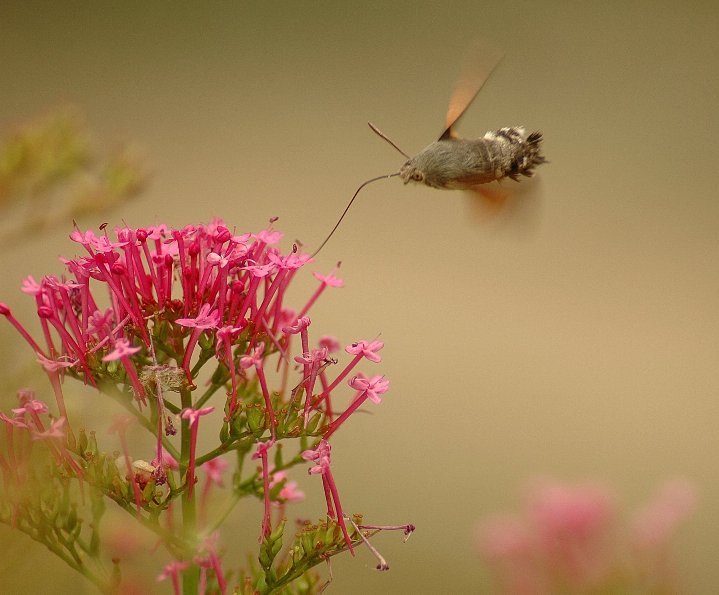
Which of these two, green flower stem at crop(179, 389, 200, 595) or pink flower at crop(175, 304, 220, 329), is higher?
pink flower at crop(175, 304, 220, 329)

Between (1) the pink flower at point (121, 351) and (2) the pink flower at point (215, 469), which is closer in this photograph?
(1) the pink flower at point (121, 351)

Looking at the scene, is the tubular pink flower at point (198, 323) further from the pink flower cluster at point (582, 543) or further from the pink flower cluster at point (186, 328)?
the pink flower cluster at point (582, 543)

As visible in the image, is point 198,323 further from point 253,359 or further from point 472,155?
point 472,155

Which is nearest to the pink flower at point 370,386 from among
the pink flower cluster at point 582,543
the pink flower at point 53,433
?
the pink flower at point 53,433

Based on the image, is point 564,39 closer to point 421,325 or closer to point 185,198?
point 421,325

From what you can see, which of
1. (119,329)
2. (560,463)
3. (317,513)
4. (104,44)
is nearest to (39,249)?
(104,44)

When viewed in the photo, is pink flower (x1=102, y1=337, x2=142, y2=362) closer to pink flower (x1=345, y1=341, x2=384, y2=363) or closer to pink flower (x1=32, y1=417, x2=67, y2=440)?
pink flower (x1=32, y1=417, x2=67, y2=440)

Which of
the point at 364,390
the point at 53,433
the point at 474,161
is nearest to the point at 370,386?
the point at 364,390

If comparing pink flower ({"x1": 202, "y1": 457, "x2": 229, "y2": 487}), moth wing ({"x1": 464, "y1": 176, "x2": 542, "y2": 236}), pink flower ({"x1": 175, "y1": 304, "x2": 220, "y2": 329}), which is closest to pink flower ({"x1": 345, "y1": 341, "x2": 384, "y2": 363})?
pink flower ({"x1": 175, "y1": 304, "x2": 220, "y2": 329})
